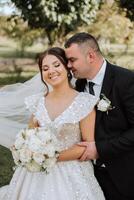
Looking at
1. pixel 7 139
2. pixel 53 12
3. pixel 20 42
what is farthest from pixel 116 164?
pixel 20 42

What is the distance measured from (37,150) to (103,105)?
0.62m

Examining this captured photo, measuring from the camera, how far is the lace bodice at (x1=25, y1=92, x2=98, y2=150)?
13.5 ft

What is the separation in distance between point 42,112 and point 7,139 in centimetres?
140

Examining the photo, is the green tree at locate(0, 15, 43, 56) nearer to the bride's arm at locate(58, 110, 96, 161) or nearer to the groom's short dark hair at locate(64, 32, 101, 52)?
the groom's short dark hair at locate(64, 32, 101, 52)

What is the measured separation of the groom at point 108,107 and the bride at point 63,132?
0.26 ft

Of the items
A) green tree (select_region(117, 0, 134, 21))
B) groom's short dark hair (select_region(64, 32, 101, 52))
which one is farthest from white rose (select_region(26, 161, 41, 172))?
green tree (select_region(117, 0, 134, 21))

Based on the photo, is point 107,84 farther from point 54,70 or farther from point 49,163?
point 49,163

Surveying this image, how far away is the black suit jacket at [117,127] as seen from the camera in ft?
13.5

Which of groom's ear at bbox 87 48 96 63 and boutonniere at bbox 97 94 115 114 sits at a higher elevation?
groom's ear at bbox 87 48 96 63

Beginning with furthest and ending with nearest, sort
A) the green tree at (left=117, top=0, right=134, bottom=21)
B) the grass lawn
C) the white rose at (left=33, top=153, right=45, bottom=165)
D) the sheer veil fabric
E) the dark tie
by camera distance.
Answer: the green tree at (left=117, top=0, right=134, bottom=21), the grass lawn, the sheer veil fabric, the dark tie, the white rose at (left=33, top=153, right=45, bottom=165)

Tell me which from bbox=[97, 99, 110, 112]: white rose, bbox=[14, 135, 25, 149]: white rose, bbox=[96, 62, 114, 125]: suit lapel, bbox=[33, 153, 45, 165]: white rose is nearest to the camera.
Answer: bbox=[33, 153, 45, 165]: white rose

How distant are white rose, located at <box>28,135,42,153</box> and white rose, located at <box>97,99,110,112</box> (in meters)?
0.56

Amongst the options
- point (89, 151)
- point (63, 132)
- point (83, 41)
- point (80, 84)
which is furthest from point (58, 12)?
point (89, 151)

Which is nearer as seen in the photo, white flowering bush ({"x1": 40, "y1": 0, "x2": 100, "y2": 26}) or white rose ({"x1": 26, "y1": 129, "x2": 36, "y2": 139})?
white rose ({"x1": 26, "y1": 129, "x2": 36, "y2": 139})
